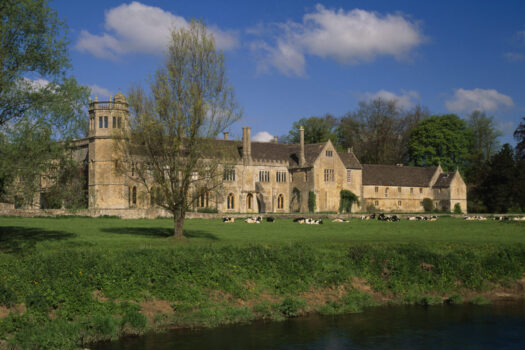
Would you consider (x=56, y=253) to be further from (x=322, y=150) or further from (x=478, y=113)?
(x=478, y=113)

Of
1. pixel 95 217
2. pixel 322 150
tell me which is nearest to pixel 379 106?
pixel 322 150

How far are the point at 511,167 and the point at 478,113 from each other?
30776 millimetres

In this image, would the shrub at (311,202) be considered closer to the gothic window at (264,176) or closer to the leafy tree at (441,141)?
the gothic window at (264,176)

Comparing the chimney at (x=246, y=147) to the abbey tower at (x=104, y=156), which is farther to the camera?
the chimney at (x=246, y=147)

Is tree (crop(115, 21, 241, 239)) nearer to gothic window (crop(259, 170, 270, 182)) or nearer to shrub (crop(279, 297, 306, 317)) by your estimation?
shrub (crop(279, 297, 306, 317))

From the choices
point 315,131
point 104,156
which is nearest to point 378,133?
point 315,131

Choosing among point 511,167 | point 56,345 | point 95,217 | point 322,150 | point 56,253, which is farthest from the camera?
point 322,150

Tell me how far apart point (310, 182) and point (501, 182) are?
21.9 metres

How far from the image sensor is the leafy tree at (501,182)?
63.3m

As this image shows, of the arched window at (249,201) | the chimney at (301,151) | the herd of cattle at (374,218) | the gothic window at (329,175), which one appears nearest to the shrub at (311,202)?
the gothic window at (329,175)

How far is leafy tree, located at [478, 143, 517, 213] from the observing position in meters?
63.3

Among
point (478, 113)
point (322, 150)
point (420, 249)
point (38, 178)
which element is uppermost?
point (478, 113)

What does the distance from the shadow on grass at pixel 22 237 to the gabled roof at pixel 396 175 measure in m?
51.2

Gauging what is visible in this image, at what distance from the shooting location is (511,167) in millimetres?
63781
